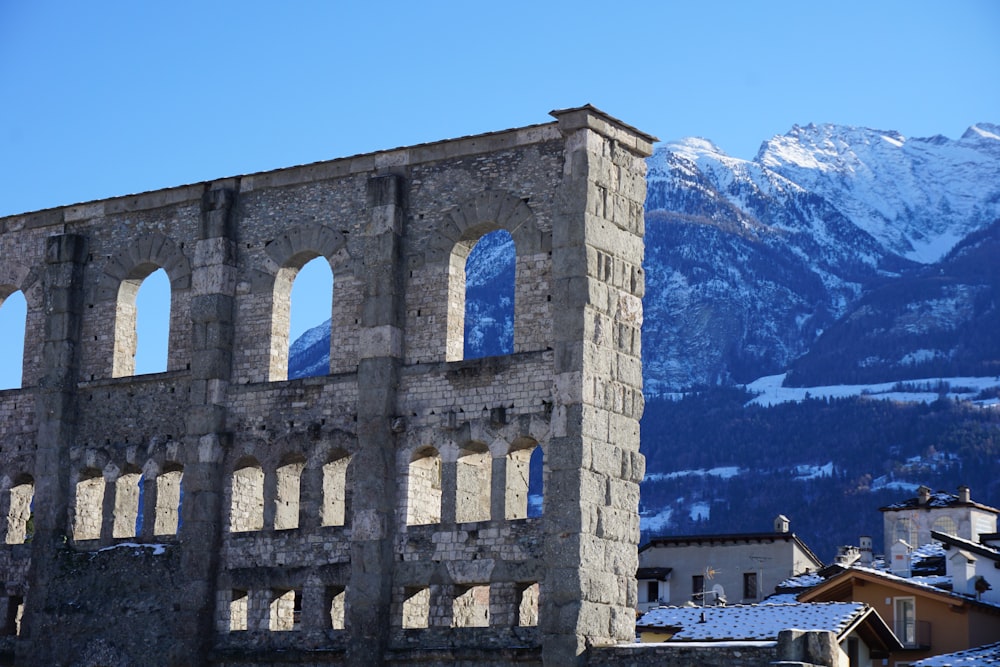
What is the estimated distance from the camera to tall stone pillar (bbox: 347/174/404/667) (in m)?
30.4

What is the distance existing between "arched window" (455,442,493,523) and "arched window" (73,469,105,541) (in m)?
8.56

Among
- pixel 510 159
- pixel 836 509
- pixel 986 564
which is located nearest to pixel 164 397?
pixel 510 159

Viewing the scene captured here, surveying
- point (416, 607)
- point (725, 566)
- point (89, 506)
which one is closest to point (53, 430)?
point (89, 506)

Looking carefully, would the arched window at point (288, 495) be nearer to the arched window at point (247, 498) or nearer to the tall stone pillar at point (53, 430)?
the arched window at point (247, 498)

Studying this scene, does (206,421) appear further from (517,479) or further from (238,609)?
(517,479)

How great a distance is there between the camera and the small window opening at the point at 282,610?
32.3 m

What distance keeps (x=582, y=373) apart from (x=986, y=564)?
21.0m

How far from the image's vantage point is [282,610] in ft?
108

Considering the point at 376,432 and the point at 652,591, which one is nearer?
the point at 376,432

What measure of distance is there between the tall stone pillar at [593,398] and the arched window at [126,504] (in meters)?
10.1

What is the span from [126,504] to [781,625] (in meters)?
14.7

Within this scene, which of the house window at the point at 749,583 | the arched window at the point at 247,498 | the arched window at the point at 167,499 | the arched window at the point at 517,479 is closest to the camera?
the arched window at the point at 517,479

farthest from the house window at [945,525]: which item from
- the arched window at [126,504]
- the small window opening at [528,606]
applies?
the arched window at [126,504]

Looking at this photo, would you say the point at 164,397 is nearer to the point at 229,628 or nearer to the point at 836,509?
the point at 229,628
